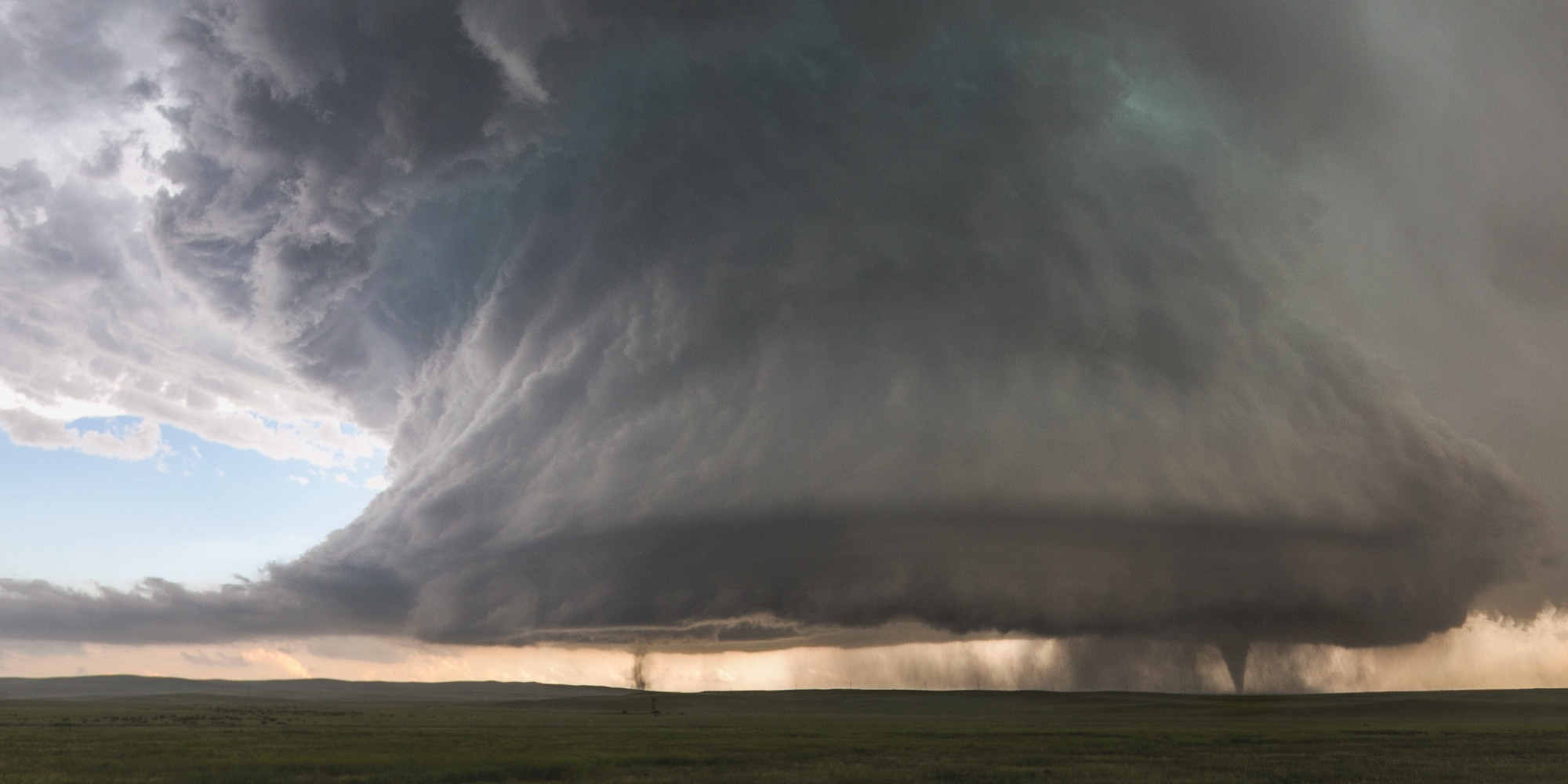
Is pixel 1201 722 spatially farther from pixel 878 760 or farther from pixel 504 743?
pixel 504 743

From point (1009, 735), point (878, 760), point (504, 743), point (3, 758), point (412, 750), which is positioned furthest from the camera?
point (1009, 735)

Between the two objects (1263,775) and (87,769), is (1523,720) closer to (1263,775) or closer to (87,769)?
(1263,775)

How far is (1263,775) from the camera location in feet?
180

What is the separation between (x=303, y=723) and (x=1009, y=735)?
2960 inches

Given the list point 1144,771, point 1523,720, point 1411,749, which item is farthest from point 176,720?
point 1523,720

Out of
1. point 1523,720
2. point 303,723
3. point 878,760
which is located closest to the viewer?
point 878,760

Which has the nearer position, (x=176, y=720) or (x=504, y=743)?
(x=504, y=743)

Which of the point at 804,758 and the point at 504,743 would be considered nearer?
the point at 804,758

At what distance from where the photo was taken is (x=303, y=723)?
108250 millimetres

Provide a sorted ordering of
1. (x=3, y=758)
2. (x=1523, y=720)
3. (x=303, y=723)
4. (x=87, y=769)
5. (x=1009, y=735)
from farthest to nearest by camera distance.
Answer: (x=1523, y=720), (x=303, y=723), (x=1009, y=735), (x=3, y=758), (x=87, y=769)

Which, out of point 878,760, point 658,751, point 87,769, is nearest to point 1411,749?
point 878,760

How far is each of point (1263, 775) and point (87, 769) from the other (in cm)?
6406

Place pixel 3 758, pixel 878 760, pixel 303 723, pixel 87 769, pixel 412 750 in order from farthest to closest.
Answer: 1. pixel 303 723
2. pixel 412 750
3. pixel 878 760
4. pixel 3 758
5. pixel 87 769

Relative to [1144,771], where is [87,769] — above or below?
below
